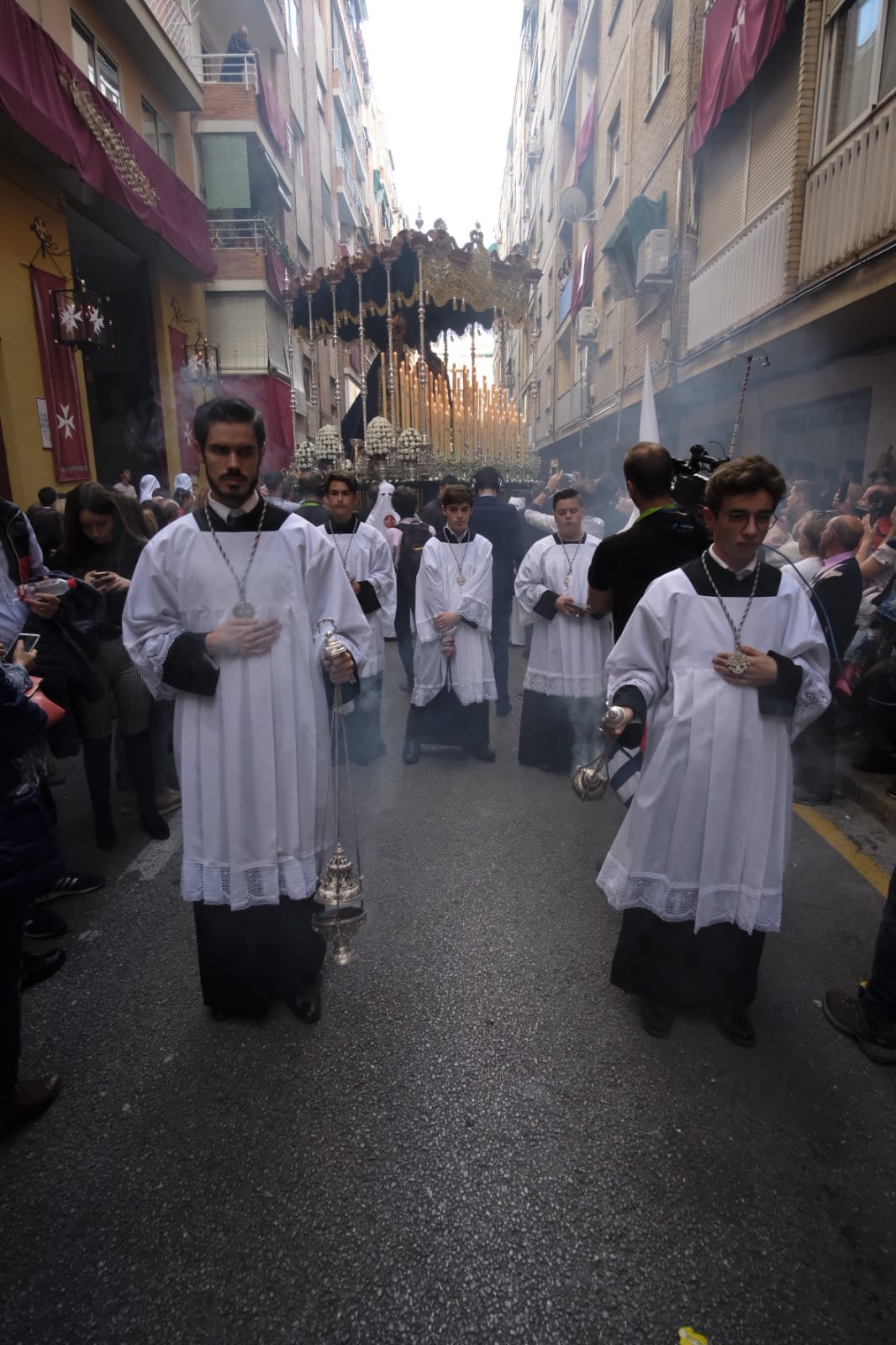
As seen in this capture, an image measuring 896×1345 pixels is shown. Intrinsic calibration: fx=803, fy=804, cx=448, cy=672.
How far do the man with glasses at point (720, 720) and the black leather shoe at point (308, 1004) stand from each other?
3.71 feet

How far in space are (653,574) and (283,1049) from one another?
7.60 feet

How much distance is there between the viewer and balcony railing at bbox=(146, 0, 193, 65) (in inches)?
521

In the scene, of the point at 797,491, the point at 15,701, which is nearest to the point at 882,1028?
the point at 15,701

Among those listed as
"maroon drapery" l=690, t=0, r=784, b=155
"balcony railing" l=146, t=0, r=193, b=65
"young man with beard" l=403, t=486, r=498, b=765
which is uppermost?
"balcony railing" l=146, t=0, r=193, b=65

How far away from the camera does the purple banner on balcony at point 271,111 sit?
17.6 meters

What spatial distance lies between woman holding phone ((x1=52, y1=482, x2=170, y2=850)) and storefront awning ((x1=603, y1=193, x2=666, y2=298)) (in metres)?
12.0

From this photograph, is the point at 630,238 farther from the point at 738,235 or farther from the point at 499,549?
the point at 499,549

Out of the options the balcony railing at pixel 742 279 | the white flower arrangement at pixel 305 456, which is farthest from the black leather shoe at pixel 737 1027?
the white flower arrangement at pixel 305 456

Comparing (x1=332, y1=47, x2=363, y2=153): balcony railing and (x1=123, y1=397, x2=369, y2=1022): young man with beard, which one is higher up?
(x1=332, y1=47, x2=363, y2=153): balcony railing

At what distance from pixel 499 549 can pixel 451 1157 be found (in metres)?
5.19

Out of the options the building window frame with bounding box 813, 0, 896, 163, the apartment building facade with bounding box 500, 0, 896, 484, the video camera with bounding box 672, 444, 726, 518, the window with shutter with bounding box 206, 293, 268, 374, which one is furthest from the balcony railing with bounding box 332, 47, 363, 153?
the video camera with bounding box 672, 444, 726, 518

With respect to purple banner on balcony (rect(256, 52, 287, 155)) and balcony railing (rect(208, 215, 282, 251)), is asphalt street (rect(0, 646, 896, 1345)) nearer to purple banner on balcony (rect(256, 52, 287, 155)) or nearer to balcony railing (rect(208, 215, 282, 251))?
balcony railing (rect(208, 215, 282, 251))

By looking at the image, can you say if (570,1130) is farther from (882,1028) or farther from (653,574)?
(653,574)

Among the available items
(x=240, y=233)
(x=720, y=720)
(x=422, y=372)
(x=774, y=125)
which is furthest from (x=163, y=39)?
(x=720, y=720)
